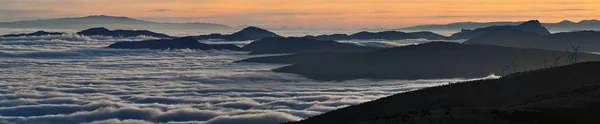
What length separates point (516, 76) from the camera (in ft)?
535

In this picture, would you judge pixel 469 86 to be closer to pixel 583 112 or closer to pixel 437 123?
pixel 583 112

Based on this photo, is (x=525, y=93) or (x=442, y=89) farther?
(x=442, y=89)

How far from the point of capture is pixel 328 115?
500ft

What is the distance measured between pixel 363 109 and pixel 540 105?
183 ft

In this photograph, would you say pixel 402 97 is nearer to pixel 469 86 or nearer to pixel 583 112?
pixel 469 86

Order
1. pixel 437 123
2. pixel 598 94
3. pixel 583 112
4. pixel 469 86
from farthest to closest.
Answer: pixel 469 86, pixel 598 94, pixel 583 112, pixel 437 123

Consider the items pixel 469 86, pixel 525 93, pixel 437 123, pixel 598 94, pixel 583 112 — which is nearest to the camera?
pixel 437 123

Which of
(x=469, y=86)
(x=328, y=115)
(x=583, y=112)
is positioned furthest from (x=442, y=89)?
(x=583, y=112)

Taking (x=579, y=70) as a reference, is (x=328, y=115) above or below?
below

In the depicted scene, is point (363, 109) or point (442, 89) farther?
point (442, 89)

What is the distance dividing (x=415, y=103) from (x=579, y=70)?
3945 cm

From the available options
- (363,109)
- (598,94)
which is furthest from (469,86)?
(598,94)

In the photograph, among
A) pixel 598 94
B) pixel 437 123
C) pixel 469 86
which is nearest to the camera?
pixel 437 123

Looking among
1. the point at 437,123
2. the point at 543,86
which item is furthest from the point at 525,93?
the point at 437,123
